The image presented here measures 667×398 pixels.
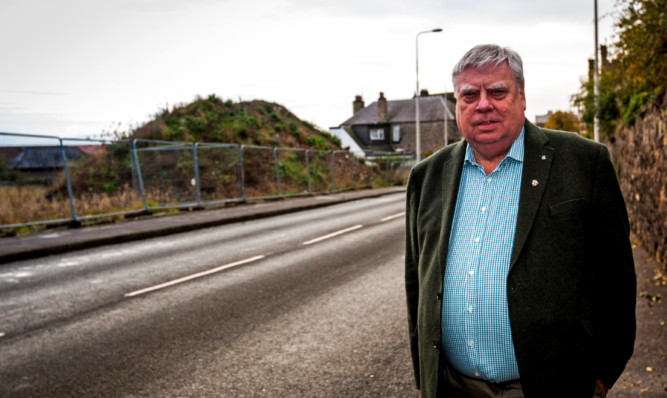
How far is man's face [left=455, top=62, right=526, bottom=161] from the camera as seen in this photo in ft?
7.34

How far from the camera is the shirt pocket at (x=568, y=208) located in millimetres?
2049

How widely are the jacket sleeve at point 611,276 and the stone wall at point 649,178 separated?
5.72 meters

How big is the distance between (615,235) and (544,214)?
0.27m

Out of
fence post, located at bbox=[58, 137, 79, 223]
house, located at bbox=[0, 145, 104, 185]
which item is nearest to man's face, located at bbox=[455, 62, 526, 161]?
house, located at bbox=[0, 145, 104, 185]

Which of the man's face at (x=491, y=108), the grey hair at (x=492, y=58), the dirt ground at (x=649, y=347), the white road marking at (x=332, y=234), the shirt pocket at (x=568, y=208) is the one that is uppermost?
the grey hair at (x=492, y=58)

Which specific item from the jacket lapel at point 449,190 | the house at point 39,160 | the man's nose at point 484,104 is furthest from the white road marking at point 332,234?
the man's nose at point 484,104

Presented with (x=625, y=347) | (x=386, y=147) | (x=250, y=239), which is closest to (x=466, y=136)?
(x=625, y=347)

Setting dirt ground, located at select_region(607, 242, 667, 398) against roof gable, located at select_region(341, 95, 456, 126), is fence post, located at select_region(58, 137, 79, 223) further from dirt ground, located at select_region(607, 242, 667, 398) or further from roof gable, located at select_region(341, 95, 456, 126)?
roof gable, located at select_region(341, 95, 456, 126)

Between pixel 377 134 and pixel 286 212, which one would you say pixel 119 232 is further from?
pixel 377 134

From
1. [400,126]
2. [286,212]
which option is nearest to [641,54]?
[286,212]

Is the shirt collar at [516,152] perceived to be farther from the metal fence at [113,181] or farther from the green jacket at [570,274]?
the metal fence at [113,181]

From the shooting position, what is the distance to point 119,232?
13.2 m

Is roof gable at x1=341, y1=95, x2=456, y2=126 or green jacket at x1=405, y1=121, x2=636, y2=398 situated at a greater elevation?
roof gable at x1=341, y1=95, x2=456, y2=126

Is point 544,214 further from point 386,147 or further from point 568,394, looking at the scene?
point 386,147
